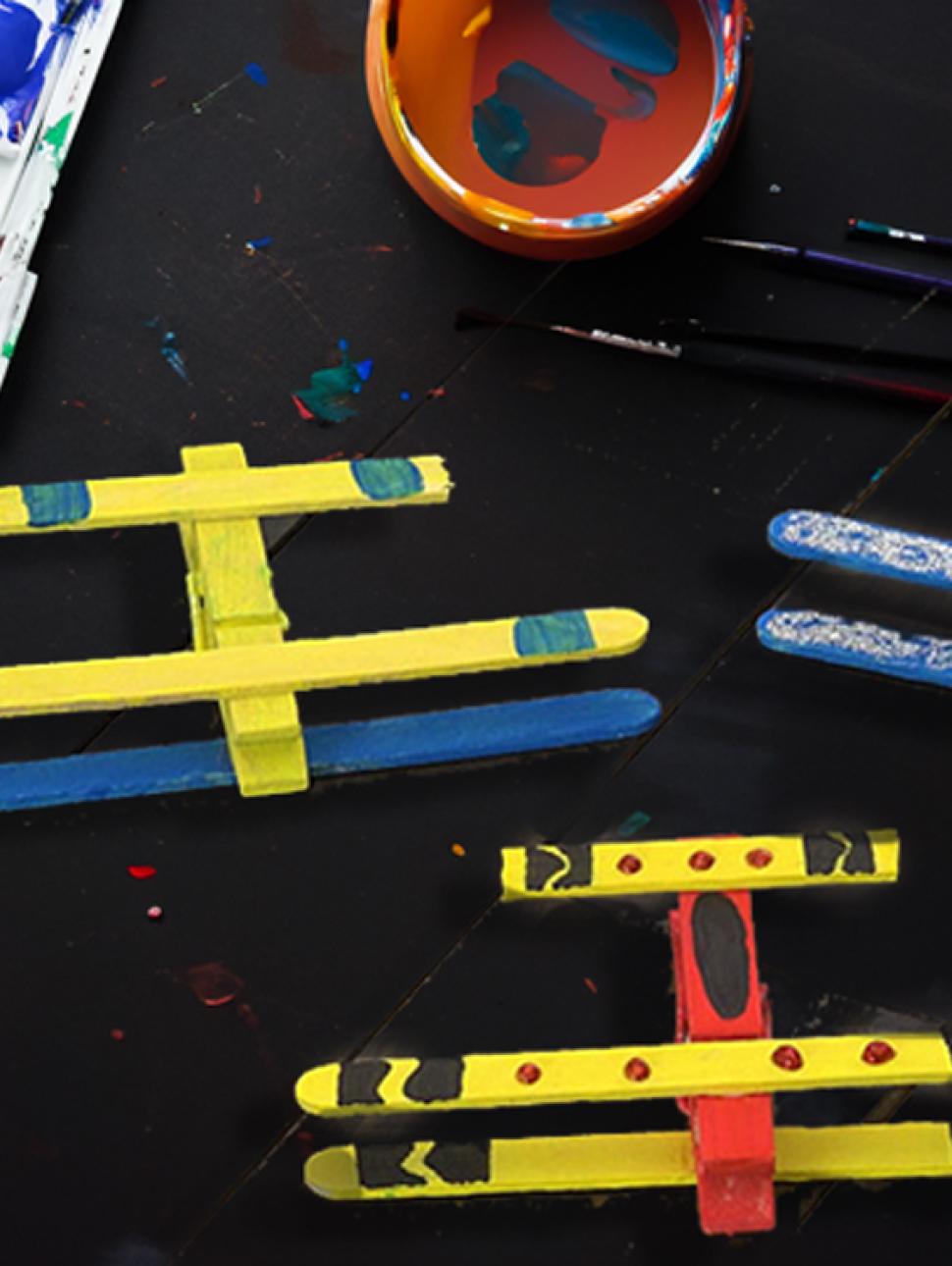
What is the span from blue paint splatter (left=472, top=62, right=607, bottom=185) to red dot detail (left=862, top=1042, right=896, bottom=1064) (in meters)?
0.89

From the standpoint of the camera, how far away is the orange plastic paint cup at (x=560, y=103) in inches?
91.1

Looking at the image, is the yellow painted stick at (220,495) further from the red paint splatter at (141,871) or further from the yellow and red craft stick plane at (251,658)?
the red paint splatter at (141,871)

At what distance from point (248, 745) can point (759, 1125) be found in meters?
0.57

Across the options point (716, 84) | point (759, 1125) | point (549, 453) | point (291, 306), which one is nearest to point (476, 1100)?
point (759, 1125)

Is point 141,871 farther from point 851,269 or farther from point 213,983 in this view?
point 851,269

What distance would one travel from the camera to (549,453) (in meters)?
2.32

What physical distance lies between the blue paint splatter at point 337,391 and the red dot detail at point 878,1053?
79cm

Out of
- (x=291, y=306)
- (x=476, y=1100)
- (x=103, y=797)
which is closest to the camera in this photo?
(x=476, y=1100)

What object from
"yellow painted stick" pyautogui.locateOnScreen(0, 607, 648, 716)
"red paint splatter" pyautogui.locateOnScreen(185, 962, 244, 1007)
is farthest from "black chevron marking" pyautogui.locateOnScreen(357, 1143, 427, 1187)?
"yellow painted stick" pyautogui.locateOnScreen(0, 607, 648, 716)

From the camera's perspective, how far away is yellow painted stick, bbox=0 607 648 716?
2.04 m

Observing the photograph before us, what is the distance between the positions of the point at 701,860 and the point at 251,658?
17.0 inches

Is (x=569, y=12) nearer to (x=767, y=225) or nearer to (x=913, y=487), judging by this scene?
(x=767, y=225)

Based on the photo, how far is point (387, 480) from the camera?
2.11m

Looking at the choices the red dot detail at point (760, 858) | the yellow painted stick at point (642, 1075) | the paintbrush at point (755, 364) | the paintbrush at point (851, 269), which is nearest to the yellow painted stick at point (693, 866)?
the red dot detail at point (760, 858)
